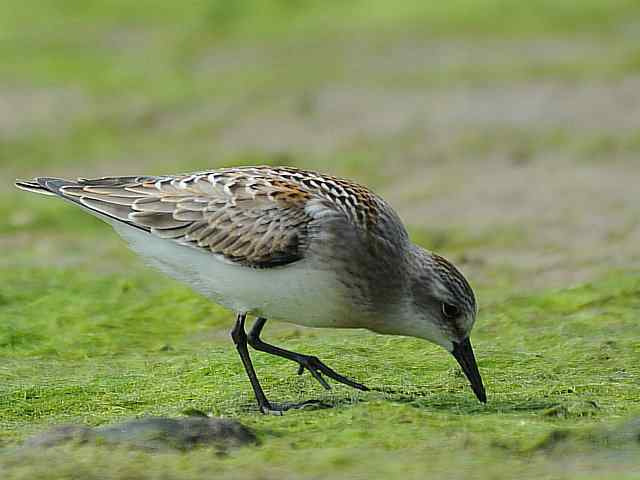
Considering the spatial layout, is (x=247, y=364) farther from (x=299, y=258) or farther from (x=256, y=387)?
(x=299, y=258)

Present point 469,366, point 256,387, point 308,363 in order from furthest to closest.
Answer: point 308,363 → point 469,366 → point 256,387

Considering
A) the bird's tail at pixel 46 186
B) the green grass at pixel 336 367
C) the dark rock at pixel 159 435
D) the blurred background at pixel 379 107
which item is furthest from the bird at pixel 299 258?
the blurred background at pixel 379 107

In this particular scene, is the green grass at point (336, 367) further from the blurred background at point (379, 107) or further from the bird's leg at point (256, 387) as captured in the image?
the blurred background at point (379, 107)

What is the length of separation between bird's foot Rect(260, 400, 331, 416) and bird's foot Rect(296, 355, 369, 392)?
1.03 ft

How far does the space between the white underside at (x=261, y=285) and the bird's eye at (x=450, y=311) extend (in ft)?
1.58

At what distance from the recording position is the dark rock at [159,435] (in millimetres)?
5047

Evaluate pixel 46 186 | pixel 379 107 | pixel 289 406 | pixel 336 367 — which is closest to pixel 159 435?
pixel 289 406

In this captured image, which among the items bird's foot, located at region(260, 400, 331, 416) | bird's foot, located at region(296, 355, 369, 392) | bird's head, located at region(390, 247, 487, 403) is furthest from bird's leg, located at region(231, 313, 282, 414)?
bird's head, located at region(390, 247, 487, 403)

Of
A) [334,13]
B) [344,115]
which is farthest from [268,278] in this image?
[334,13]

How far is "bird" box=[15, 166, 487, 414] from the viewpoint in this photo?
607cm

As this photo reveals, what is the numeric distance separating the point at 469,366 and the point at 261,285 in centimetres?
110

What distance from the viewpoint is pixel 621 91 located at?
548 inches

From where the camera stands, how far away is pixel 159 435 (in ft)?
16.7

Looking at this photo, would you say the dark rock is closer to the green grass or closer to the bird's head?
the green grass
